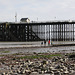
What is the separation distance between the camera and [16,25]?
71.9 metres

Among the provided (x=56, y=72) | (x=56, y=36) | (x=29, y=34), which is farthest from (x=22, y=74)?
(x=29, y=34)

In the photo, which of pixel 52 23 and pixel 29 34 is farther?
pixel 29 34

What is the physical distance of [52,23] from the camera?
67000 mm

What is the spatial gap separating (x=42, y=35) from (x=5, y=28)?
1235 centimetres

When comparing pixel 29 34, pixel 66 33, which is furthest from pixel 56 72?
pixel 29 34

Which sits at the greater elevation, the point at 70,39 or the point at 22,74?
the point at 22,74

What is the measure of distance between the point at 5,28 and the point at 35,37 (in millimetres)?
10272

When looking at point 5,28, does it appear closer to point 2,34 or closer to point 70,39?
point 2,34

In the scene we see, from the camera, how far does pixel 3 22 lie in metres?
72.8

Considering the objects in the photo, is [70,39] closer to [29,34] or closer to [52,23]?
[52,23]

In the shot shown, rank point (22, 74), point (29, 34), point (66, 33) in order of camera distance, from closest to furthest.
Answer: point (22, 74) < point (66, 33) < point (29, 34)

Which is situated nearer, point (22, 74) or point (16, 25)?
point (22, 74)

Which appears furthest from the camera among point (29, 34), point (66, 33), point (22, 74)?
point (29, 34)

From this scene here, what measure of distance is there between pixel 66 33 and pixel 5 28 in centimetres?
1932
